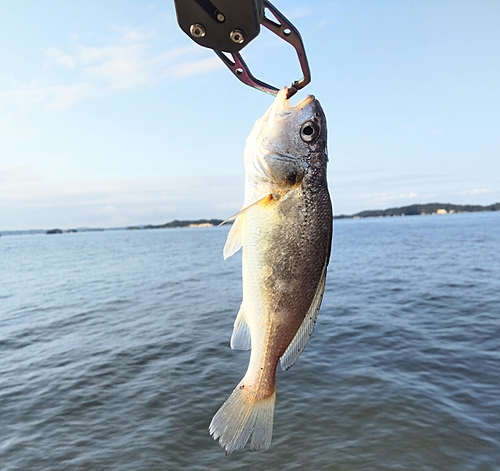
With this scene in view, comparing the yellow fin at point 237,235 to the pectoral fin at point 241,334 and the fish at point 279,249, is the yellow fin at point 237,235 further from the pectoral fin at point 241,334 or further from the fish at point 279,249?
the pectoral fin at point 241,334

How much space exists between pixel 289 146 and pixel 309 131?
17cm

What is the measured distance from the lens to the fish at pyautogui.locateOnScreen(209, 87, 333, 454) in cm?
265

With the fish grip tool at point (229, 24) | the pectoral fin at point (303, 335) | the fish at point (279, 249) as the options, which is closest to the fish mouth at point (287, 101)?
the fish at point (279, 249)

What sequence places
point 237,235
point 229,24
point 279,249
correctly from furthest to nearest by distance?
point 237,235 → point 279,249 → point 229,24

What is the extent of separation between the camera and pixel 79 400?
10.4 metres

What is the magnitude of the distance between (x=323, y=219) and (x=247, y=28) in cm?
123

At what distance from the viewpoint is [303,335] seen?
276 cm

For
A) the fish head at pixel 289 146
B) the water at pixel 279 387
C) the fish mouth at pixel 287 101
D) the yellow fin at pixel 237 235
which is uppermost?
the fish mouth at pixel 287 101

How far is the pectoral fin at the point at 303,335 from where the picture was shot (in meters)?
2.71

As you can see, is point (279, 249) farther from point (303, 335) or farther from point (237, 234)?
point (303, 335)

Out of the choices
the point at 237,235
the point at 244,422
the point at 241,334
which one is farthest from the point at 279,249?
the point at 244,422

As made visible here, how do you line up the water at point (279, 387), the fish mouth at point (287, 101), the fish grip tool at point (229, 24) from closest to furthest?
1. the fish grip tool at point (229, 24)
2. the fish mouth at point (287, 101)
3. the water at point (279, 387)

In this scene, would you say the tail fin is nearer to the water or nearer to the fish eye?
the fish eye

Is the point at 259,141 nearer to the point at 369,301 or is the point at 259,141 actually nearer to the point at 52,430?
the point at 52,430
